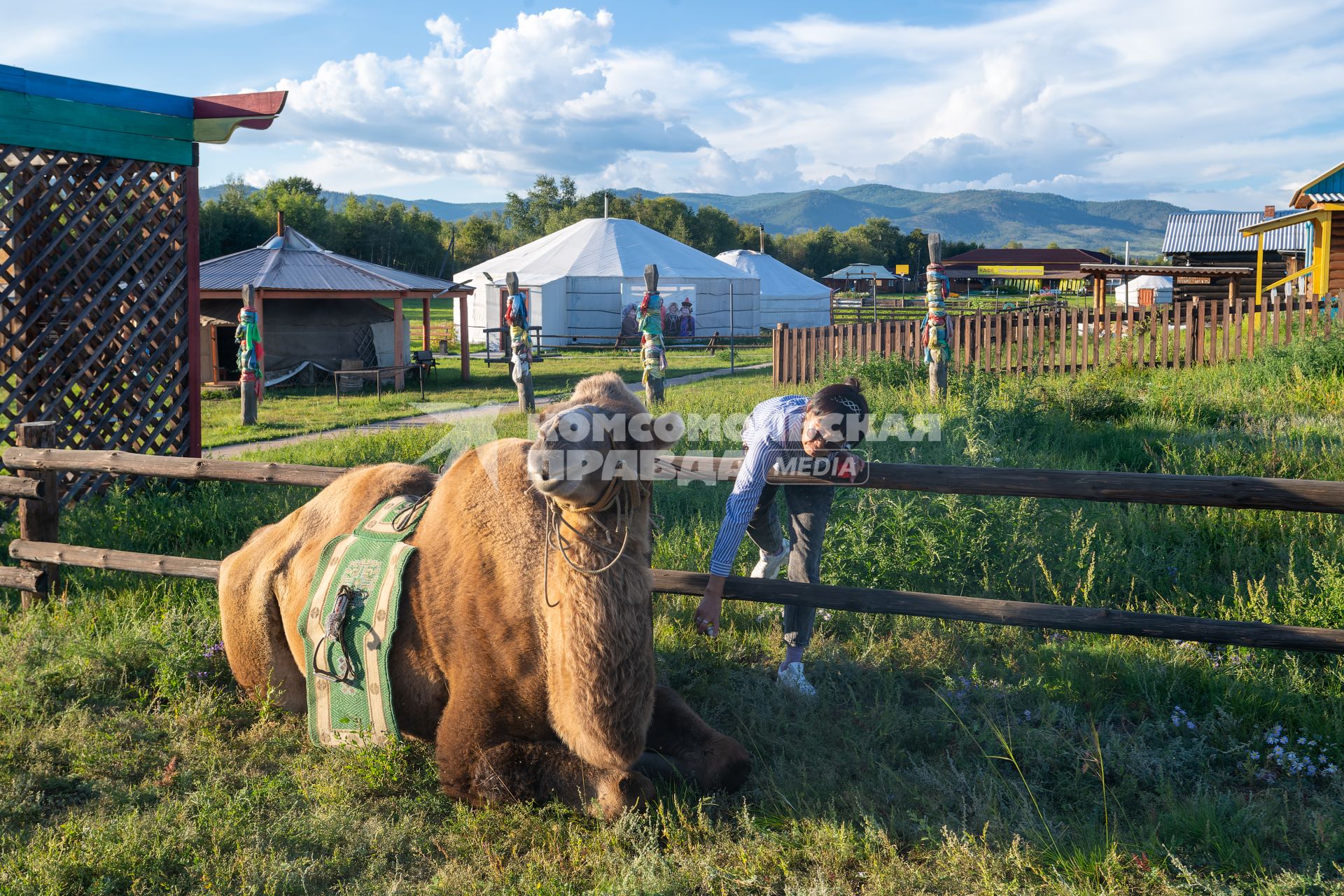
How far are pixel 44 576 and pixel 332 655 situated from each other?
3285 mm

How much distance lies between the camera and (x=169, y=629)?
5164 mm

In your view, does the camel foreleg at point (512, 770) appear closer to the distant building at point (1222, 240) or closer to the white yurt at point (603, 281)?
the white yurt at point (603, 281)

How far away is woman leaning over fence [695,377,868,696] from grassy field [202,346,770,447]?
985 centimetres

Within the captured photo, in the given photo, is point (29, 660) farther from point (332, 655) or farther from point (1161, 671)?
point (1161, 671)

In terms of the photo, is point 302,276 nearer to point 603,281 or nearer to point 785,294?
point 603,281

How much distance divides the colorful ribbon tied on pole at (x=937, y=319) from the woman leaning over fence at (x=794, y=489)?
814 centimetres

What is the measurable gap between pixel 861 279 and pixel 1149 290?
3150 centimetres

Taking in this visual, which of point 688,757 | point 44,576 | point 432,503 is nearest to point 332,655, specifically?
point 432,503

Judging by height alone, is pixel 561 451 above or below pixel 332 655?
above

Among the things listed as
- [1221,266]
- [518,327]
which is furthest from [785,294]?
[518,327]

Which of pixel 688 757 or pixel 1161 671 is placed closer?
pixel 688 757

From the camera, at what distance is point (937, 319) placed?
12766 mm

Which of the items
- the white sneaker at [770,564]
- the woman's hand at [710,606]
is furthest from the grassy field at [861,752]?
the woman's hand at [710,606]

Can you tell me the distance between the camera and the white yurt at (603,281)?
107 ft
